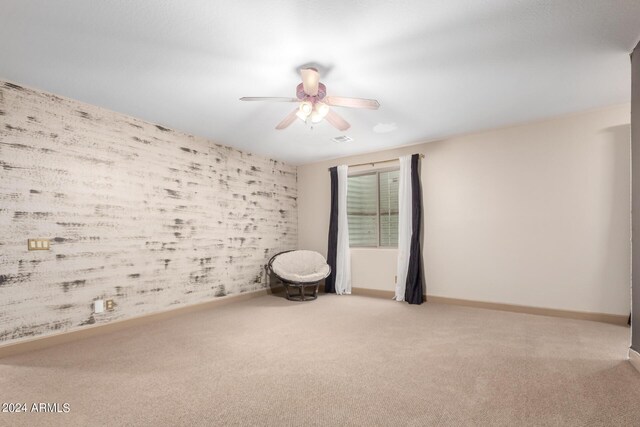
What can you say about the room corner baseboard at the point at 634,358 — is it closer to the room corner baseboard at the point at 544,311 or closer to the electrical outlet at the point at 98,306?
the room corner baseboard at the point at 544,311

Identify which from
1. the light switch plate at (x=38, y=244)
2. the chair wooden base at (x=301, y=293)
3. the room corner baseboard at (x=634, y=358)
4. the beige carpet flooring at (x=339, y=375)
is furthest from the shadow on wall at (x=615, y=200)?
the light switch plate at (x=38, y=244)

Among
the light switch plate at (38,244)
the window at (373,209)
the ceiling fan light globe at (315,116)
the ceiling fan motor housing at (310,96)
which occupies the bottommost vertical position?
the light switch plate at (38,244)

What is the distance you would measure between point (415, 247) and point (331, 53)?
3144 mm

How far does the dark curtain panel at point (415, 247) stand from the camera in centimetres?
458

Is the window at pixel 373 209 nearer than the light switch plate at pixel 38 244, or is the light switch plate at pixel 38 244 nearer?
the light switch plate at pixel 38 244

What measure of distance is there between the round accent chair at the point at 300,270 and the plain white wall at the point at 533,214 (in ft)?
3.62

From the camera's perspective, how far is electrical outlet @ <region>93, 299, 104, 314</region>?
3256 millimetres

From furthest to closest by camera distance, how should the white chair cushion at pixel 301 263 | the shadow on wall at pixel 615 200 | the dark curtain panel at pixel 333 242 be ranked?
the dark curtain panel at pixel 333 242, the white chair cushion at pixel 301 263, the shadow on wall at pixel 615 200

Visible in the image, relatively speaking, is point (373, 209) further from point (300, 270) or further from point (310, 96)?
point (310, 96)

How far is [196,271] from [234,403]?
274 cm

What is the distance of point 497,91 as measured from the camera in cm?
309

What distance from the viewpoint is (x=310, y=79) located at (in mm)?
2473

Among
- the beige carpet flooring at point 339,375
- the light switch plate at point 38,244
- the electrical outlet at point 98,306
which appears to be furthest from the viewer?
the electrical outlet at point 98,306

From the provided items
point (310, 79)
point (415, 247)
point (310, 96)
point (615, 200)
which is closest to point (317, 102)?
point (310, 96)
